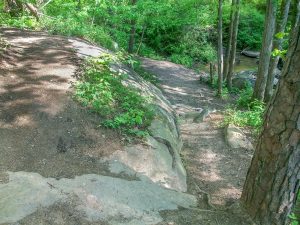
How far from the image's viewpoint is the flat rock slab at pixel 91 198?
3959 millimetres

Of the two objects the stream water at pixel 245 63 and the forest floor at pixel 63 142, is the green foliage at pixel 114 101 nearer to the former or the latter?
the forest floor at pixel 63 142

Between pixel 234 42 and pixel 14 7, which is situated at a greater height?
pixel 14 7

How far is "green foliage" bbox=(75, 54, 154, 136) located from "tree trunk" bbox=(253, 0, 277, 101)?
5.43 meters

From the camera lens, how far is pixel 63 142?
5.52 m

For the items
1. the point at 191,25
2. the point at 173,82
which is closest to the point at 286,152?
the point at 173,82

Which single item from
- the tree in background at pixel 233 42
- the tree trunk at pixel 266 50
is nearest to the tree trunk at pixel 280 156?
the tree trunk at pixel 266 50

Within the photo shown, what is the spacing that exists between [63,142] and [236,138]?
15.4 ft

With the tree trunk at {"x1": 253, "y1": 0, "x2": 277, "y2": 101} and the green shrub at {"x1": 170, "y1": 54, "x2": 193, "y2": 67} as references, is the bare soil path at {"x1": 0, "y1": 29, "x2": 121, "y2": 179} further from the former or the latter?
Answer: the green shrub at {"x1": 170, "y1": 54, "x2": 193, "y2": 67}

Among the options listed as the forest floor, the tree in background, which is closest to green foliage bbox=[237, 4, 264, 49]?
the tree in background

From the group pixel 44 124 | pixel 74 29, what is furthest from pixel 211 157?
pixel 74 29

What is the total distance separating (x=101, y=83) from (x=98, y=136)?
1.57m

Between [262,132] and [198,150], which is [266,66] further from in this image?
[262,132]

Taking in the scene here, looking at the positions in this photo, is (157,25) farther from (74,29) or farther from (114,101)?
(114,101)

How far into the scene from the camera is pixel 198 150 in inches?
323
